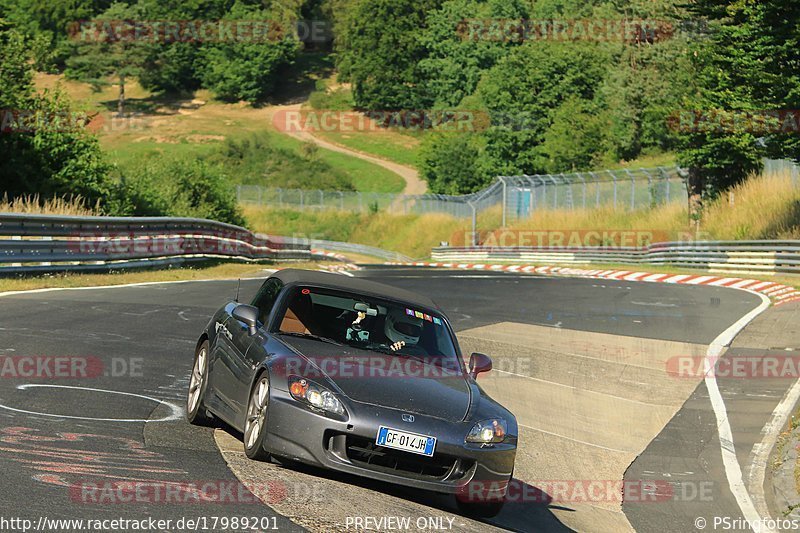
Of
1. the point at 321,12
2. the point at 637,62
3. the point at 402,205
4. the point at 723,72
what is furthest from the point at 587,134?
the point at 321,12

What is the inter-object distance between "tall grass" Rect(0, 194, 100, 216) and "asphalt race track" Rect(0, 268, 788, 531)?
435 cm

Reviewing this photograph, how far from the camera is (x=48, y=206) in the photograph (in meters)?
28.2

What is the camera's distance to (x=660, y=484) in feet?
33.8

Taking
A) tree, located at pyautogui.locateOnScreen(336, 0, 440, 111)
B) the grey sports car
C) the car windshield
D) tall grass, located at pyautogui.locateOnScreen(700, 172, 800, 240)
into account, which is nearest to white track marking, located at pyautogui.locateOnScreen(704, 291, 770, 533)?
the grey sports car

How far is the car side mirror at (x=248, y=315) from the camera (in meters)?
8.67

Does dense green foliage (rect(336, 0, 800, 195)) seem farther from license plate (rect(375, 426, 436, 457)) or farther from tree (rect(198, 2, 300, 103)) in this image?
license plate (rect(375, 426, 436, 457))

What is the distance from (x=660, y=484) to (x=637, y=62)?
3031 inches

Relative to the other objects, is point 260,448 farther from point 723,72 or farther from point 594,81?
point 594,81

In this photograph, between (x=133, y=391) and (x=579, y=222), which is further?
Result: (x=579, y=222)

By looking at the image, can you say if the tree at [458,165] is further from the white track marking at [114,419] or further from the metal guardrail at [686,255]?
the white track marking at [114,419]

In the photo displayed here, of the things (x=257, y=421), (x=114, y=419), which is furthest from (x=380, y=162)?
(x=257, y=421)

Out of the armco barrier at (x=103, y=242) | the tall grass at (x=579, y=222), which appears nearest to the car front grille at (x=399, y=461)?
the armco barrier at (x=103, y=242)

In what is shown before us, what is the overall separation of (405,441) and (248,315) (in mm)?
1933

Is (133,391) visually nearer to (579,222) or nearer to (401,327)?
(401,327)
